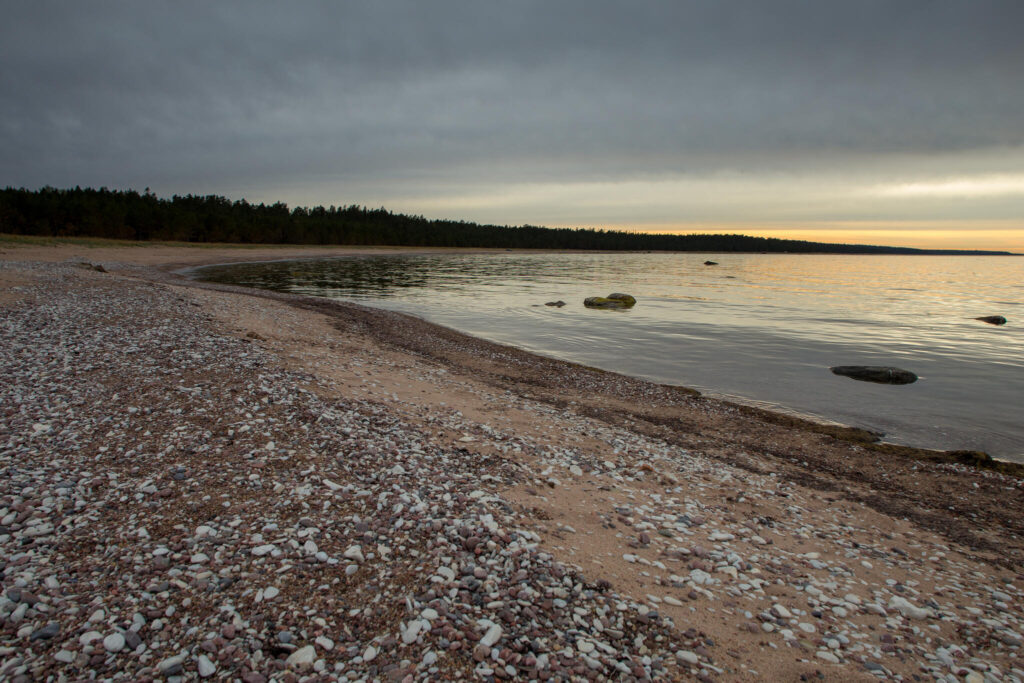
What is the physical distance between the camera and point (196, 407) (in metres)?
9.20

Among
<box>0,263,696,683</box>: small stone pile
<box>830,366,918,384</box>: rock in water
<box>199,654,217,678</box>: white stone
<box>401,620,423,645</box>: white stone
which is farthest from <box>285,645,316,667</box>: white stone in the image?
<box>830,366,918,384</box>: rock in water

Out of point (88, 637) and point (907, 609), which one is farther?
point (907, 609)

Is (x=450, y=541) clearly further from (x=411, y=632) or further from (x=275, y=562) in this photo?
(x=275, y=562)

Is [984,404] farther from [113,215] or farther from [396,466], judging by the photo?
[113,215]

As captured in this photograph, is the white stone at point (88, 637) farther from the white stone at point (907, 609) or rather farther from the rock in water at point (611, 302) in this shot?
the rock in water at point (611, 302)

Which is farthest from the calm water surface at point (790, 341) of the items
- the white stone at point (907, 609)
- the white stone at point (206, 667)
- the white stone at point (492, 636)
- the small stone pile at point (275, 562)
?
the white stone at point (206, 667)

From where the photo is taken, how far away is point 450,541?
590 cm

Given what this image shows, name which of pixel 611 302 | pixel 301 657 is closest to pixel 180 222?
pixel 611 302

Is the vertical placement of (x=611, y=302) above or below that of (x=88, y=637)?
above

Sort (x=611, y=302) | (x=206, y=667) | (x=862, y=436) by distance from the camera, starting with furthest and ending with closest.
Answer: (x=611, y=302) → (x=862, y=436) → (x=206, y=667)

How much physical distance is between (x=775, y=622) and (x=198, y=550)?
20.6 ft

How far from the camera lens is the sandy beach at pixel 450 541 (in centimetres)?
449

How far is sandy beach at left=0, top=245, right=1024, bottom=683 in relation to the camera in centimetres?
449

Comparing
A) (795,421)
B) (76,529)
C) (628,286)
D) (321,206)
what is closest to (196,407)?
(76,529)
